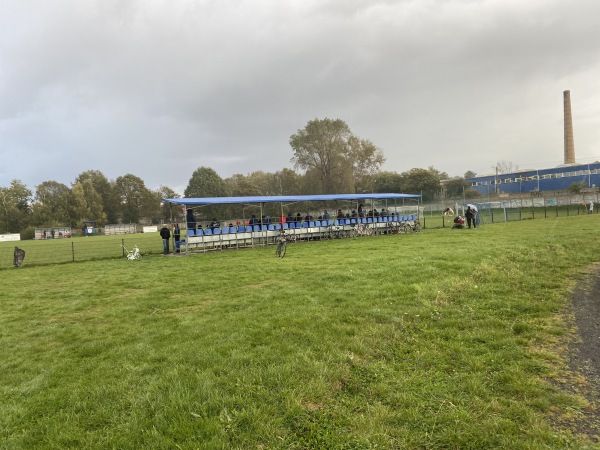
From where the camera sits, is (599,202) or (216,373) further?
(599,202)

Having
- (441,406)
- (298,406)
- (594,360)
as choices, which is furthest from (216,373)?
(594,360)

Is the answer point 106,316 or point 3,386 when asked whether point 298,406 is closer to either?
point 3,386

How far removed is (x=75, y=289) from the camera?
32.2 feet

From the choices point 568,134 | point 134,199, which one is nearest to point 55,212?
point 134,199

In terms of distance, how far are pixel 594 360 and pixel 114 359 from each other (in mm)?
5640

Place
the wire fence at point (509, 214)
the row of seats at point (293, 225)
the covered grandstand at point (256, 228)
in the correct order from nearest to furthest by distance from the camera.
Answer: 1. the covered grandstand at point (256, 228)
2. the row of seats at point (293, 225)
3. the wire fence at point (509, 214)

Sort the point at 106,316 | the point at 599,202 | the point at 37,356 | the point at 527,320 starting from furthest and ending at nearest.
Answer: the point at 599,202 < the point at 106,316 < the point at 527,320 < the point at 37,356

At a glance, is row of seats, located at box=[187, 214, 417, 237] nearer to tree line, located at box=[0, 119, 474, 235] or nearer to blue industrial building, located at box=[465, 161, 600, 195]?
tree line, located at box=[0, 119, 474, 235]

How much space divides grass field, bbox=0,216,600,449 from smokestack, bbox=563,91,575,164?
92.2m

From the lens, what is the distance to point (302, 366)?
13.0ft

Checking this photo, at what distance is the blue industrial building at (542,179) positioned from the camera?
69.6m

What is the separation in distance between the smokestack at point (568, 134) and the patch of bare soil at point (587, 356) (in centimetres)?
9384

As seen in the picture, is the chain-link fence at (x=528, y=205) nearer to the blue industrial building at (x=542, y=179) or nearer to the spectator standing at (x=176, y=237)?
the blue industrial building at (x=542, y=179)

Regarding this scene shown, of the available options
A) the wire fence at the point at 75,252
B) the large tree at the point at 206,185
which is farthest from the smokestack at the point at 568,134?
the wire fence at the point at 75,252
